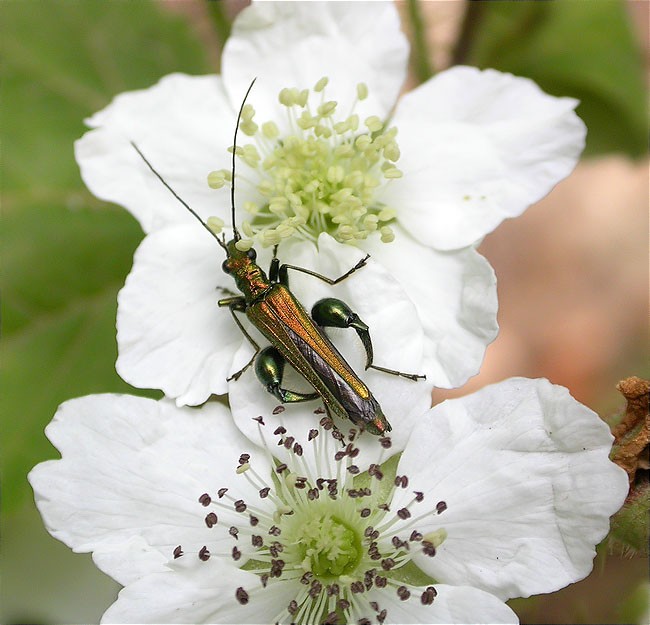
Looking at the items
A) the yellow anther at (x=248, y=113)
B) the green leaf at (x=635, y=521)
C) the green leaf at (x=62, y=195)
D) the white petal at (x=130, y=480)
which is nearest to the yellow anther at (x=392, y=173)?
the yellow anther at (x=248, y=113)

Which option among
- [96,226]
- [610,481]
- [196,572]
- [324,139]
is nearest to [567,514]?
[610,481]

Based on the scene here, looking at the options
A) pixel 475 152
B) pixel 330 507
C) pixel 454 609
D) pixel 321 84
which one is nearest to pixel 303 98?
pixel 321 84

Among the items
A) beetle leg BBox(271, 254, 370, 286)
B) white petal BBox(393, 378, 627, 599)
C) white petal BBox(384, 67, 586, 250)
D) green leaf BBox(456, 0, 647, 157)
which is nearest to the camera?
white petal BBox(393, 378, 627, 599)

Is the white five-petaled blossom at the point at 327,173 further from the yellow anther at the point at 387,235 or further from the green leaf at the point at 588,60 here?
the green leaf at the point at 588,60

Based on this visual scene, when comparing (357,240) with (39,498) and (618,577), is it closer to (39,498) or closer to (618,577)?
(39,498)

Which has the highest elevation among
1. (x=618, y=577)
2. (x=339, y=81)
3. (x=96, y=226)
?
(x=339, y=81)

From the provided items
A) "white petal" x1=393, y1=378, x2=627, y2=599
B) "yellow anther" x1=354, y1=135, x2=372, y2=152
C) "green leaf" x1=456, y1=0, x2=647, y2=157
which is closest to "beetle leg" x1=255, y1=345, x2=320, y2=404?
"white petal" x1=393, y1=378, x2=627, y2=599

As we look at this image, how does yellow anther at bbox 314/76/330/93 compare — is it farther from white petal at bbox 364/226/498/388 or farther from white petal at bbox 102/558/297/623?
white petal at bbox 102/558/297/623

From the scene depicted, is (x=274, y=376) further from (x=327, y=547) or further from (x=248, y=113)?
(x=248, y=113)
